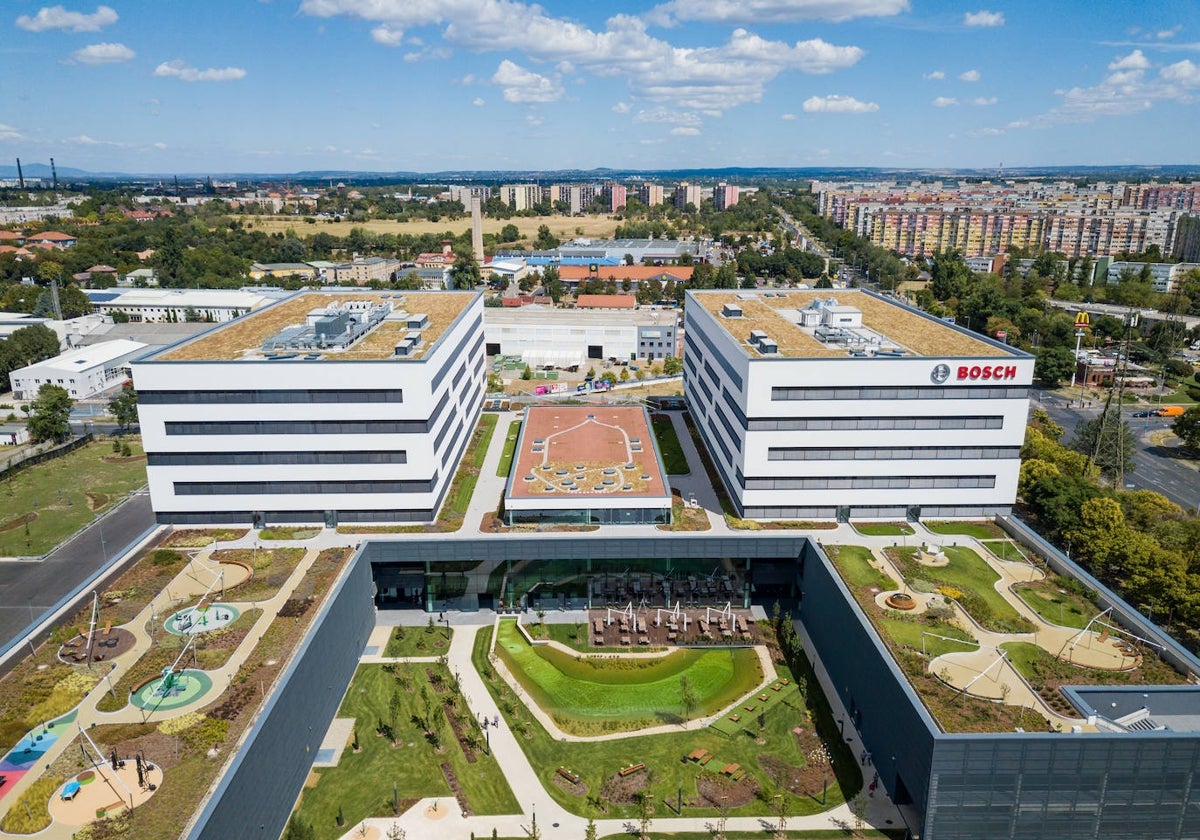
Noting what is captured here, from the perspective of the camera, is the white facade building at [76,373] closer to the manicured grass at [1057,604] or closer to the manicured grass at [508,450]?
the manicured grass at [508,450]

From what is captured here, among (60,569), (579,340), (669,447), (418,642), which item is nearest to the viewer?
(418,642)

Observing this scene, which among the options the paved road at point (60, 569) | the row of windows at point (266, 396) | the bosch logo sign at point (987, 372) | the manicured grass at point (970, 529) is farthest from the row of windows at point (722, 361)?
the paved road at point (60, 569)

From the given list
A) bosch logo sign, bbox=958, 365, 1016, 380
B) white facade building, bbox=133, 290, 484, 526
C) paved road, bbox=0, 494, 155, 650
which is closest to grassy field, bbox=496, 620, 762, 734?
white facade building, bbox=133, 290, 484, 526

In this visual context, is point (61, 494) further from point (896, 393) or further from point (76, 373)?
point (896, 393)

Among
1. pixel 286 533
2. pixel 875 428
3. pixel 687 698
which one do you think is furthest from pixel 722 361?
pixel 286 533

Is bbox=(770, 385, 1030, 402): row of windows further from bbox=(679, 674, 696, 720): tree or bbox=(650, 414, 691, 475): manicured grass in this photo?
bbox=(679, 674, 696, 720): tree

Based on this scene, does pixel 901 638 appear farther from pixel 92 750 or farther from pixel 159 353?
pixel 159 353
